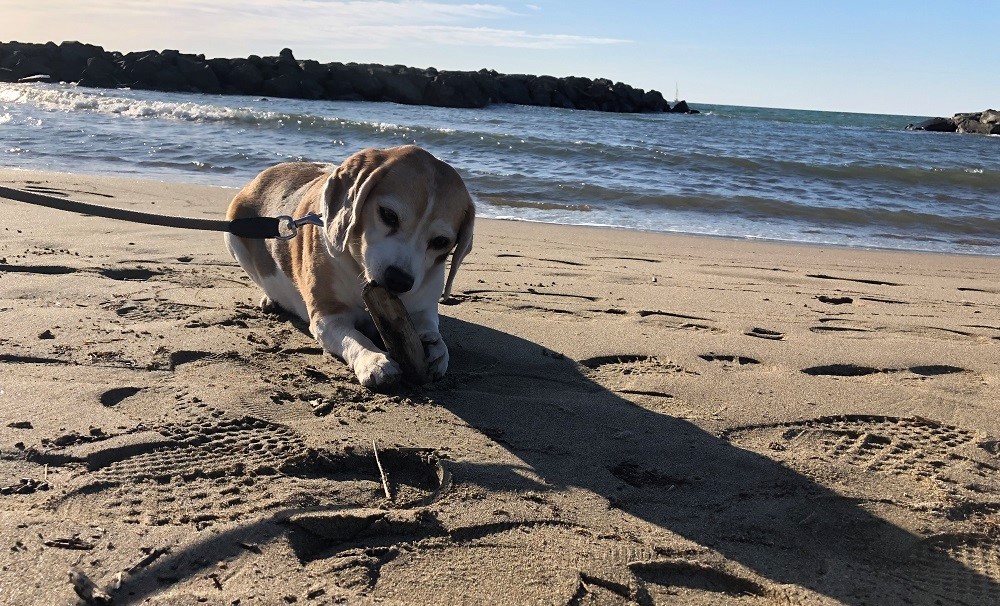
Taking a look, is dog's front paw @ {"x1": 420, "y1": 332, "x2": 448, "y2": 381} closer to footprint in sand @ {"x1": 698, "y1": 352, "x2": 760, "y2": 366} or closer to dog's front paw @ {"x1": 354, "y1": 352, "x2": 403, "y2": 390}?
dog's front paw @ {"x1": 354, "y1": 352, "x2": 403, "y2": 390}

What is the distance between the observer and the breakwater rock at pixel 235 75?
42438mm

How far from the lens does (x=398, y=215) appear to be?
3.55 m

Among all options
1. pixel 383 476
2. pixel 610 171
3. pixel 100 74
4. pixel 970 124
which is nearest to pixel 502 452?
pixel 383 476

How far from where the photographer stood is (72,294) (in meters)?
4.43

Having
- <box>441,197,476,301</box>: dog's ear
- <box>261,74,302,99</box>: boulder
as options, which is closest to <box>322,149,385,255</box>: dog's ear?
<box>441,197,476,301</box>: dog's ear

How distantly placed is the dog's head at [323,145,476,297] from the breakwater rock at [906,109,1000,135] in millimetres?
61201

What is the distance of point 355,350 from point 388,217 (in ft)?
2.06

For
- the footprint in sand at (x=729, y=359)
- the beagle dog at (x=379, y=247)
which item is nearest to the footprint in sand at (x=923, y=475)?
the footprint in sand at (x=729, y=359)


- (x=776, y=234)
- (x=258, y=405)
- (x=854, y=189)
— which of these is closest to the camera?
(x=258, y=405)

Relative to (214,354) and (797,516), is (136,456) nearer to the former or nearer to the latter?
(214,354)

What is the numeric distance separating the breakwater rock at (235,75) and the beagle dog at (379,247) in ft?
137

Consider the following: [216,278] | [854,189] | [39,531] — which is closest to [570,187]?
[854,189]

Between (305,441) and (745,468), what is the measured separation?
1.57 meters

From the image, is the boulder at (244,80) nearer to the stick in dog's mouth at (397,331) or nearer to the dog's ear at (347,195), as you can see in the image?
the dog's ear at (347,195)
